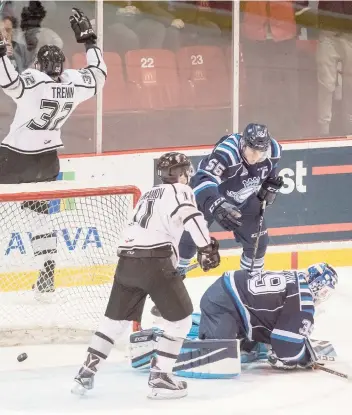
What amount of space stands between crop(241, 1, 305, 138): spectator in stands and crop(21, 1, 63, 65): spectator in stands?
1.31m

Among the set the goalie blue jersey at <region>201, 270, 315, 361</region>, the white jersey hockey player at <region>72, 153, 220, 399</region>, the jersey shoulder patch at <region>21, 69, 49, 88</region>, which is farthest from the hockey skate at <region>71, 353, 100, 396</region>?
the jersey shoulder patch at <region>21, 69, 49, 88</region>

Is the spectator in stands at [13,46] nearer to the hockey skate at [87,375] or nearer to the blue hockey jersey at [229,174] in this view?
the blue hockey jersey at [229,174]

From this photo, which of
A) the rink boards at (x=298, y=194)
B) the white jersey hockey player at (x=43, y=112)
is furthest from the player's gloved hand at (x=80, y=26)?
the rink boards at (x=298, y=194)

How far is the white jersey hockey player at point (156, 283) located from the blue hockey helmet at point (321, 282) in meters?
0.79

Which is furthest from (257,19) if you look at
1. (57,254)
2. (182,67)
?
(57,254)

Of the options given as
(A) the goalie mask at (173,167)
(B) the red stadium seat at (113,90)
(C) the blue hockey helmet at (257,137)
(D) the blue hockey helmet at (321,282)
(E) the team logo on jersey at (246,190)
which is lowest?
(D) the blue hockey helmet at (321,282)

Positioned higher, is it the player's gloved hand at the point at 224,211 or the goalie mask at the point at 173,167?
the goalie mask at the point at 173,167

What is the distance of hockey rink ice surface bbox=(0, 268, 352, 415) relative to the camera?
576 centimetres

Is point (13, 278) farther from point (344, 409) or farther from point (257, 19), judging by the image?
point (257, 19)

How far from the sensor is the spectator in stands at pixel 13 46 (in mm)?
7770

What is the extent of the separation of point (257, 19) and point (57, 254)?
231 centimetres

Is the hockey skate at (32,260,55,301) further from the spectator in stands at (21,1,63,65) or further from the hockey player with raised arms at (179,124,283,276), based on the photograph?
the spectator in stands at (21,1,63,65)

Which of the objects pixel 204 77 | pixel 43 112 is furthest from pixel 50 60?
pixel 204 77

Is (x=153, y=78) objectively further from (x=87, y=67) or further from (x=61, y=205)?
(x=61, y=205)
